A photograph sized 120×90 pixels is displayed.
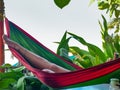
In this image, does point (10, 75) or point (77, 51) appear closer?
point (10, 75)

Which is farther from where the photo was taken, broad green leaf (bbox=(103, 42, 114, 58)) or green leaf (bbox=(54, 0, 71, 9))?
broad green leaf (bbox=(103, 42, 114, 58))

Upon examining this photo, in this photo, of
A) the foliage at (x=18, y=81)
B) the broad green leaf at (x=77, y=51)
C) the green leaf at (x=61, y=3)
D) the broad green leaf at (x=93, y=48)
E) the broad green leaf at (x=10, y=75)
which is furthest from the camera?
the broad green leaf at (x=77, y=51)

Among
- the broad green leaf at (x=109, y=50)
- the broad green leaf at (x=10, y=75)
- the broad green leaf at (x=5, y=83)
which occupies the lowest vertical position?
the broad green leaf at (x=5, y=83)

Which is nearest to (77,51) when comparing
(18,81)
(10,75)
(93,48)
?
(93,48)

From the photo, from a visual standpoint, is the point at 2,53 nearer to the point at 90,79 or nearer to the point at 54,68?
the point at 54,68

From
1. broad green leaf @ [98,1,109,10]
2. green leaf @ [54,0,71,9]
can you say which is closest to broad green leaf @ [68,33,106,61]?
broad green leaf @ [98,1,109,10]

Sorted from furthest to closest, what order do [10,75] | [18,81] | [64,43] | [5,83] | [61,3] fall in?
[64,43]
[10,75]
[5,83]
[18,81]
[61,3]

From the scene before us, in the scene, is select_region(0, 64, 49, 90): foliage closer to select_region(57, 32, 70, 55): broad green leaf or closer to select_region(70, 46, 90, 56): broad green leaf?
select_region(57, 32, 70, 55): broad green leaf

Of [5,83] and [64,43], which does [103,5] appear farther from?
[5,83]

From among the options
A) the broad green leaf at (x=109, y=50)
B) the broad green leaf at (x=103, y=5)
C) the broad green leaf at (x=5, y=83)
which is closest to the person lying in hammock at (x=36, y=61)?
the broad green leaf at (x=5, y=83)

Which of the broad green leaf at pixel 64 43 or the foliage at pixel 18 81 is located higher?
the broad green leaf at pixel 64 43

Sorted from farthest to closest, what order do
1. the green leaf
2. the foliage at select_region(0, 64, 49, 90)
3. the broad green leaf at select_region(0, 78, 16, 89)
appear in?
1. the broad green leaf at select_region(0, 78, 16, 89)
2. the foliage at select_region(0, 64, 49, 90)
3. the green leaf

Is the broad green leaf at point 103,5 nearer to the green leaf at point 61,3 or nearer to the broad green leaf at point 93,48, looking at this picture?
the broad green leaf at point 93,48

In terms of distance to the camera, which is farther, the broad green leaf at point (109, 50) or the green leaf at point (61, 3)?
the broad green leaf at point (109, 50)
